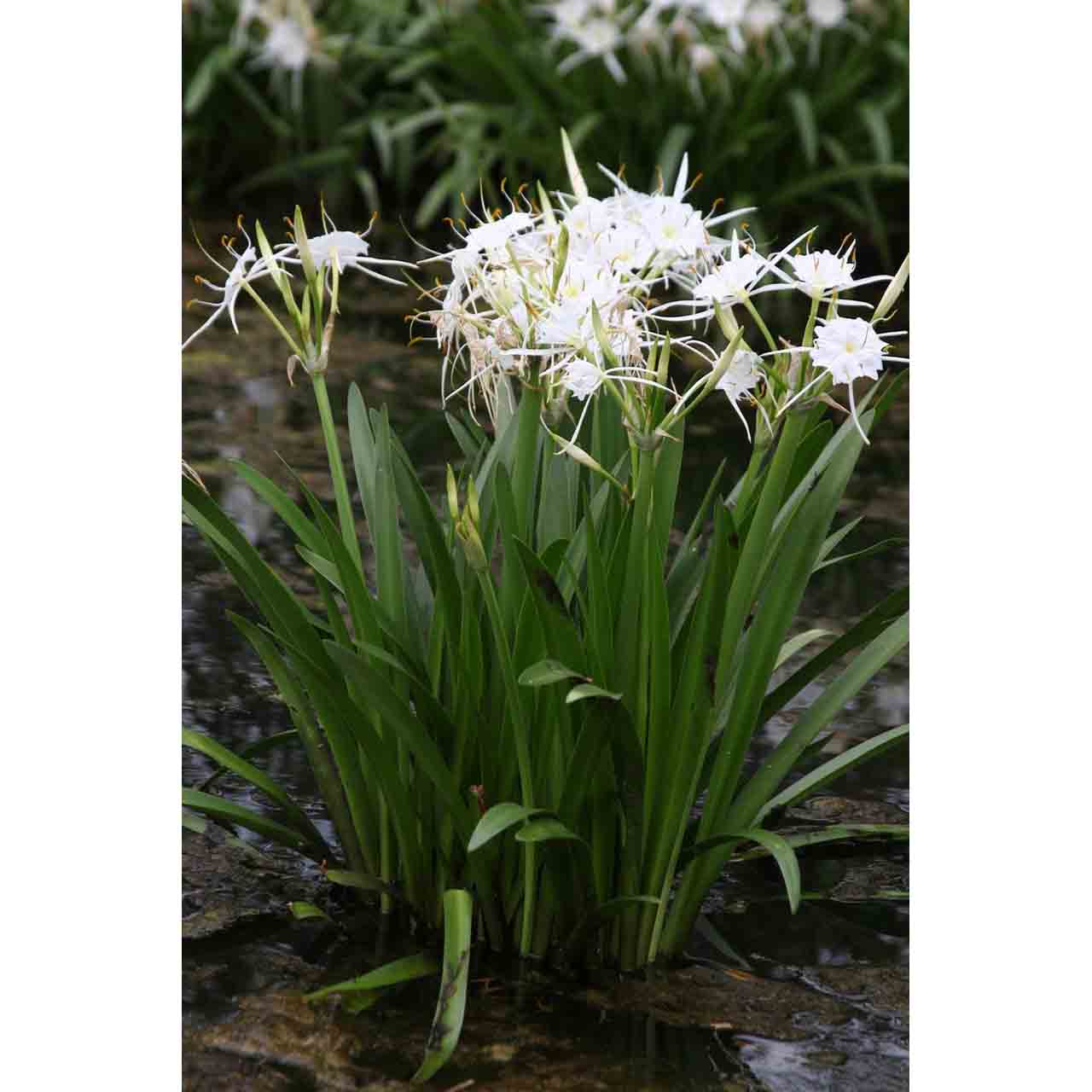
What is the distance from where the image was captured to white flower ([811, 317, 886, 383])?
1530 millimetres

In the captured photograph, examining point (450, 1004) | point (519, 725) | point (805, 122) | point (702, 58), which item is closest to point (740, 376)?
point (519, 725)

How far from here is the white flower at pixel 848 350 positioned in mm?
1530

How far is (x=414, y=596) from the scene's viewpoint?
1.99 m

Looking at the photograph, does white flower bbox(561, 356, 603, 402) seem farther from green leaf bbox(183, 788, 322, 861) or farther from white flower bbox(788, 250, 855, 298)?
green leaf bbox(183, 788, 322, 861)

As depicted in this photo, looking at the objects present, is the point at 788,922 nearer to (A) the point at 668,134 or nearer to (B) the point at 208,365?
(B) the point at 208,365

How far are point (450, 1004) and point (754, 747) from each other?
3.41 feet

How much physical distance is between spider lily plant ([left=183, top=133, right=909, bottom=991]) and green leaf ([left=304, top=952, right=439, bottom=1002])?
0.10m

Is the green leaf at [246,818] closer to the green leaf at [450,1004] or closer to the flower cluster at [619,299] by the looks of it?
the green leaf at [450,1004]

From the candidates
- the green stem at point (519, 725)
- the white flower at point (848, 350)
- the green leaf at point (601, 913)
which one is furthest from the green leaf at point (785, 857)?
the white flower at point (848, 350)

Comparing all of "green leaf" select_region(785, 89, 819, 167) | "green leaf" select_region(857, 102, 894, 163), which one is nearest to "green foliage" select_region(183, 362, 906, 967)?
"green leaf" select_region(785, 89, 819, 167)

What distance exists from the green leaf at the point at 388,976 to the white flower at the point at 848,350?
781 millimetres

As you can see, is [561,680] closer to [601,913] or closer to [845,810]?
[601,913]
